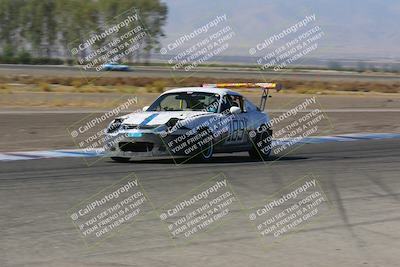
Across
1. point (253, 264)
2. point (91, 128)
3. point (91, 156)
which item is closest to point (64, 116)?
point (91, 128)

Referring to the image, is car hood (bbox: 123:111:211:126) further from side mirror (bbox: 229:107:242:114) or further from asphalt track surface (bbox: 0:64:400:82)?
asphalt track surface (bbox: 0:64:400:82)

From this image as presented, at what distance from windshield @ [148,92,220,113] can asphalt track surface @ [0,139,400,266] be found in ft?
3.32

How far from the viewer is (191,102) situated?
14172mm

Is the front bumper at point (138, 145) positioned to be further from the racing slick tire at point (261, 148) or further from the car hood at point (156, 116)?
the racing slick tire at point (261, 148)

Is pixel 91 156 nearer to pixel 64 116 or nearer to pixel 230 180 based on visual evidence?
pixel 230 180

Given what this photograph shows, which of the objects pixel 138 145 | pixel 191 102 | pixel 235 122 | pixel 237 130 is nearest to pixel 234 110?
pixel 235 122

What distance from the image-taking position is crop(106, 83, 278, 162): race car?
42.7ft

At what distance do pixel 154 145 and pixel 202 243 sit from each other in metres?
5.93

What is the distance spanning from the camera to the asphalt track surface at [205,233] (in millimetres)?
6574

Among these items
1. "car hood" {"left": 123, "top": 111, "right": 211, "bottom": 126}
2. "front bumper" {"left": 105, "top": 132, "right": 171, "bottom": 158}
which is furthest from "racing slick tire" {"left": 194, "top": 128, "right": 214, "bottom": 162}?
"front bumper" {"left": 105, "top": 132, "right": 171, "bottom": 158}

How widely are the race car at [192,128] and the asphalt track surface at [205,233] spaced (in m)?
0.29

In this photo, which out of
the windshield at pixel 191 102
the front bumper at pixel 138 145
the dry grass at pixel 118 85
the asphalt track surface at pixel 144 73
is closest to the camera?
the front bumper at pixel 138 145

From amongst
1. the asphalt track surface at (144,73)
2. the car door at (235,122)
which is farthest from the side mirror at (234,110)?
the asphalt track surface at (144,73)

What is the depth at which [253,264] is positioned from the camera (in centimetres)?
639
